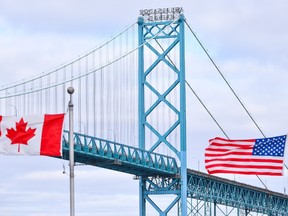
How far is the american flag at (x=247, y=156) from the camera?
67.3m

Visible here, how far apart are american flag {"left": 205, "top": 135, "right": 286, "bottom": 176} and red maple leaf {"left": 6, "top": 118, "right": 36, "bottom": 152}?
25.0m

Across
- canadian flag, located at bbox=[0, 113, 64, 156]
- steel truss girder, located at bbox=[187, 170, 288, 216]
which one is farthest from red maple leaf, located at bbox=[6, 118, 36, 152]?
steel truss girder, located at bbox=[187, 170, 288, 216]

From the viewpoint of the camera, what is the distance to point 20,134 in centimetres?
4406

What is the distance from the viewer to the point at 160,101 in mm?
104688

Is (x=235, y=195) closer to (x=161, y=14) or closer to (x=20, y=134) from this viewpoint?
(x=161, y=14)

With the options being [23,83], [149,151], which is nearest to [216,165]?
[23,83]

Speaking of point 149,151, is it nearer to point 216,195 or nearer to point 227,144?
point 216,195

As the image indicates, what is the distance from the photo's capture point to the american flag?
6731 cm

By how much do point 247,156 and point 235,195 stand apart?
63549 mm

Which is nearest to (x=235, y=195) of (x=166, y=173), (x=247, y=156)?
(x=166, y=173)

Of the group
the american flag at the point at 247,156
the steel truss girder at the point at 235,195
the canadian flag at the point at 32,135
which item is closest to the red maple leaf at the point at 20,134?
the canadian flag at the point at 32,135

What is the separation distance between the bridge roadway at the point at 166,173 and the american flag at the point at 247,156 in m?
19.6

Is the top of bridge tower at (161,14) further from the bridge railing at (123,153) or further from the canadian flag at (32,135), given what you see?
the canadian flag at (32,135)

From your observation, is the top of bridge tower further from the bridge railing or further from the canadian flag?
the canadian flag
